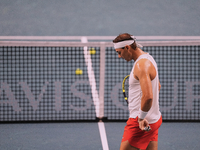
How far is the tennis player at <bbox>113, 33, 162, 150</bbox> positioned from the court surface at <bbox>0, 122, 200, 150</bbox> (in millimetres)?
1580

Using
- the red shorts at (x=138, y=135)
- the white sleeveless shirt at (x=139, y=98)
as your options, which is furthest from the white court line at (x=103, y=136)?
the white sleeveless shirt at (x=139, y=98)

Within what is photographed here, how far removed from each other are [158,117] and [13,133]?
3.11m

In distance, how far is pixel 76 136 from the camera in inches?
192

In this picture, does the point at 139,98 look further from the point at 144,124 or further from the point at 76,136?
the point at 76,136

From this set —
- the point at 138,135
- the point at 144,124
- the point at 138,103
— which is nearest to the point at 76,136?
the point at 138,135

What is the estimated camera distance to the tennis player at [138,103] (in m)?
2.55

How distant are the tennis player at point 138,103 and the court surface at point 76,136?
5.19 ft

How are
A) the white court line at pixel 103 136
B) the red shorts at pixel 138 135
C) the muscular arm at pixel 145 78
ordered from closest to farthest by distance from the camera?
the muscular arm at pixel 145 78 → the red shorts at pixel 138 135 → the white court line at pixel 103 136

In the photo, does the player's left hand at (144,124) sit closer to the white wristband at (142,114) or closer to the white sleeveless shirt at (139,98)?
the white wristband at (142,114)
